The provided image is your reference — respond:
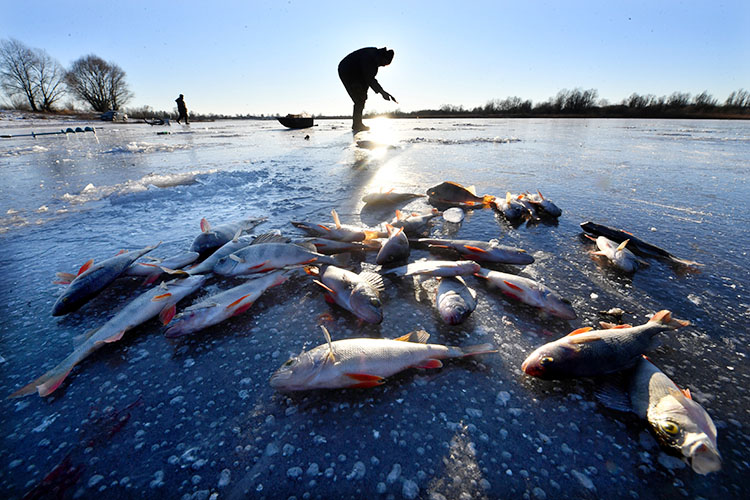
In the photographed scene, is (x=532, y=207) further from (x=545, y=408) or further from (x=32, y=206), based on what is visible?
(x=32, y=206)

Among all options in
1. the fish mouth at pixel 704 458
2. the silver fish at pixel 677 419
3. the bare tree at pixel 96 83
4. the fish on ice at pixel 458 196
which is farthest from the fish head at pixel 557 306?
the bare tree at pixel 96 83

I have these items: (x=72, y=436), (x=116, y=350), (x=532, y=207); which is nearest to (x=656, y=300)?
(x=532, y=207)

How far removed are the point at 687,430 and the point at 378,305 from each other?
6.71 ft

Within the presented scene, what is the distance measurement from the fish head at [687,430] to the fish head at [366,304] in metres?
1.87

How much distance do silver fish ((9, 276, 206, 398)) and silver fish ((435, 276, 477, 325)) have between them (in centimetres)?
249

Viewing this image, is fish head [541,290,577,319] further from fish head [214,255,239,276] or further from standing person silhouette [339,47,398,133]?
standing person silhouette [339,47,398,133]

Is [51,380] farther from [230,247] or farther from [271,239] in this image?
[271,239]

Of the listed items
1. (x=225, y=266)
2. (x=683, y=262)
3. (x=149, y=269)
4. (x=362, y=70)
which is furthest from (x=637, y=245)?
(x=362, y=70)

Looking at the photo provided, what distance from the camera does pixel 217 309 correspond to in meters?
2.58

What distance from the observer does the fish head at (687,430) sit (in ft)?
4.93

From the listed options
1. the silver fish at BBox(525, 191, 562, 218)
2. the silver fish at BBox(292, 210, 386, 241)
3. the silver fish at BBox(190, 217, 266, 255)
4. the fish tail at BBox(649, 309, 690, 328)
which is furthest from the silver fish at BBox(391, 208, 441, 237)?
the fish tail at BBox(649, 309, 690, 328)

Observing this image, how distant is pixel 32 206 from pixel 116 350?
569cm

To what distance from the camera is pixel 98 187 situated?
687 centimetres

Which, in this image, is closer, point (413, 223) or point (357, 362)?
point (357, 362)
